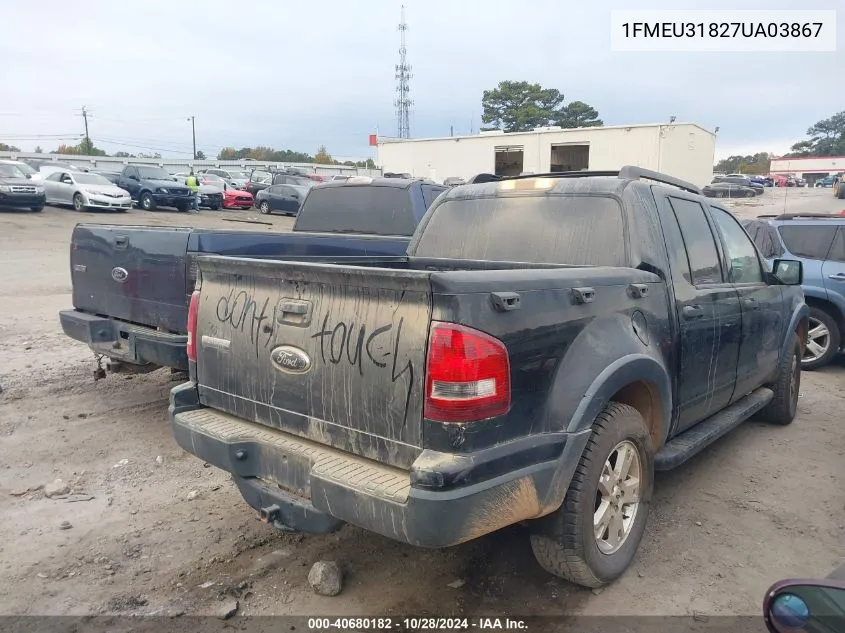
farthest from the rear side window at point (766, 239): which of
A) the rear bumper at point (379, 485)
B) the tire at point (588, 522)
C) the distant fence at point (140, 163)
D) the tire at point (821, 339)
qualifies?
the distant fence at point (140, 163)

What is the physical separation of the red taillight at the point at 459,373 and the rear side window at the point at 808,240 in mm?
7095

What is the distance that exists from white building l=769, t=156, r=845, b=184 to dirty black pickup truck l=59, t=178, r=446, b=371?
290 ft

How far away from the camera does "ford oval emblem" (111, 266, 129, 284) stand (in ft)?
16.3

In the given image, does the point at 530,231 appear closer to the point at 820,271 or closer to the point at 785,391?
the point at 785,391

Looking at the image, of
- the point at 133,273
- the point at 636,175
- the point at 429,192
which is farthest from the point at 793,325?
the point at 133,273

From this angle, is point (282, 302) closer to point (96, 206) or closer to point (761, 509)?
point (761, 509)

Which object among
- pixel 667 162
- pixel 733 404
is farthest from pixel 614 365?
pixel 667 162

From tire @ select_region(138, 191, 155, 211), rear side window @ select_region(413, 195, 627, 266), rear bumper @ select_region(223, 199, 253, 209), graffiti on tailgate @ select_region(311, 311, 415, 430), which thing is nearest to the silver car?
tire @ select_region(138, 191, 155, 211)

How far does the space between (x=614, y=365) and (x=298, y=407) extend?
143cm

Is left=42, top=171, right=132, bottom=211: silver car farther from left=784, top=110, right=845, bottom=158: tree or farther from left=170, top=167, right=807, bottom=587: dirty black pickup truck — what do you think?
left=784, top=110, right=845, bottom=158: tree

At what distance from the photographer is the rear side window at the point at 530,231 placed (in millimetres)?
3697

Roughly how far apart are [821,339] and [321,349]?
720cm

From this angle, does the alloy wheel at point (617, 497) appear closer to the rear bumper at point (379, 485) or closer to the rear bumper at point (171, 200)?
the rear bumper at point (379, 485)

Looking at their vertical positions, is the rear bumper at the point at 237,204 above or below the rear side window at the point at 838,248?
above
